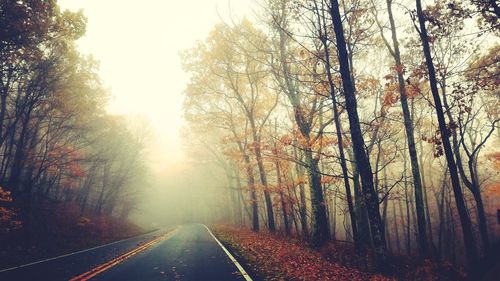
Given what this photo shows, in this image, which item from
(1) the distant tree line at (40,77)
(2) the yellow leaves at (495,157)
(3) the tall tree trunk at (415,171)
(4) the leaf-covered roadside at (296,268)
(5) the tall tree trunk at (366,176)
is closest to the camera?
(5) the tall tree trunk at (366,176)

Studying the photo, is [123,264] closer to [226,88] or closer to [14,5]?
[14,5]

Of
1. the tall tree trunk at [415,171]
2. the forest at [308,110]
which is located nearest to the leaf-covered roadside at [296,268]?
the forest at [308,110]

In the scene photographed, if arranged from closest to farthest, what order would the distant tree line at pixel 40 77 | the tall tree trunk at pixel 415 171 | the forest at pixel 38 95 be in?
the tall tree trunk at pixel 415 171, the distant tree line at pixel 40 77, the forest at pixel 38 95

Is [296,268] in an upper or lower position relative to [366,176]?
lower

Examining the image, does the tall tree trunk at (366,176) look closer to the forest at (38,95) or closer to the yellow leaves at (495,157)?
the forest at (38,95)

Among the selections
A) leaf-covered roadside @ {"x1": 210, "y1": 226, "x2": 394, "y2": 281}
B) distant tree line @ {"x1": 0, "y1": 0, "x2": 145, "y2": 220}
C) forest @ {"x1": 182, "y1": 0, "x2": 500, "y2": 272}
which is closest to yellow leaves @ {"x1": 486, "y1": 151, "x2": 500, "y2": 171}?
forest @ {"x1": 182, "y1": 0, "x2": 500, "y2": 272}

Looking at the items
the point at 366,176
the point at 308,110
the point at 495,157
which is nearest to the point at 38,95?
the point at 308,110

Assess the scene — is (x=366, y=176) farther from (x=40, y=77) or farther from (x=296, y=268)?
(x=40, y=77)

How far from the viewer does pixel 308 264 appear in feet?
32.4

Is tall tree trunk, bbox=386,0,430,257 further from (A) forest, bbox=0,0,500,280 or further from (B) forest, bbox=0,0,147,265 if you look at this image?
(B) forest, bbox=0,0,147,265

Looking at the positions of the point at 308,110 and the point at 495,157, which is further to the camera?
the point at 495,157

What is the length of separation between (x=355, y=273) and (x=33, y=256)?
14.4m

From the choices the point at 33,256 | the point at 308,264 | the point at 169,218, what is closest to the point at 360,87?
the point at 308,264

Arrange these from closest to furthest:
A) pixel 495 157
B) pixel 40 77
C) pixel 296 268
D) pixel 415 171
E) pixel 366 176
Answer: pixel 366 176
pixel 296 268
pixel 415 171
pixel 40 77
pixel 495 157
